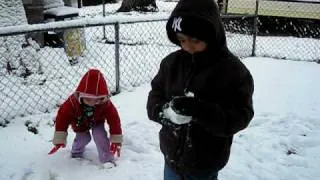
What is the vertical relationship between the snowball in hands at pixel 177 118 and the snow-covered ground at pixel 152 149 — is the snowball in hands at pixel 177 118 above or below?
above

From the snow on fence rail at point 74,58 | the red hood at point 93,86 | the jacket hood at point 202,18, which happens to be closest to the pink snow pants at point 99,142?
the red hood at point 93,86

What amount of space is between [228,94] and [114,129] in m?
1.52

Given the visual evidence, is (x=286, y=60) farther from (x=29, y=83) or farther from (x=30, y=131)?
(x=30, y=131)

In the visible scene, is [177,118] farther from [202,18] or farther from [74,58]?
[74,58]

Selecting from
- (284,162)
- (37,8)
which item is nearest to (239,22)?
(37,8)

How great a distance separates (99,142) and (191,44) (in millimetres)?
1592

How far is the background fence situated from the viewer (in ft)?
14.3

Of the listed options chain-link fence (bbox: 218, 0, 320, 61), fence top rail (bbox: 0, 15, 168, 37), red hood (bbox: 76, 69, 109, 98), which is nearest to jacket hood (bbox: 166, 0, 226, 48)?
red hood (bbox: 76, 69, 109, 98)

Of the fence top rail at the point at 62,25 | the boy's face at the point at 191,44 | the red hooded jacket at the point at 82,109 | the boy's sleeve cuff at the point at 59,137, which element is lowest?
the boy's sleeve cuff at the point at 59,137

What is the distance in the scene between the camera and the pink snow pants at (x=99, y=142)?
3150 mm

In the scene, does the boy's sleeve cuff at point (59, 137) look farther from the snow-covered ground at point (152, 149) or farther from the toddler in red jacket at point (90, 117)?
the snow-covered ground at point (152, 149)

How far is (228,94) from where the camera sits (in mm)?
1775

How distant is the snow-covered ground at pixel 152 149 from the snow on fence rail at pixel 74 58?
448mm

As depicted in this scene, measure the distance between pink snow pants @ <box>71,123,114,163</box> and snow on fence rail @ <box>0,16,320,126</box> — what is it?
1.07 m
